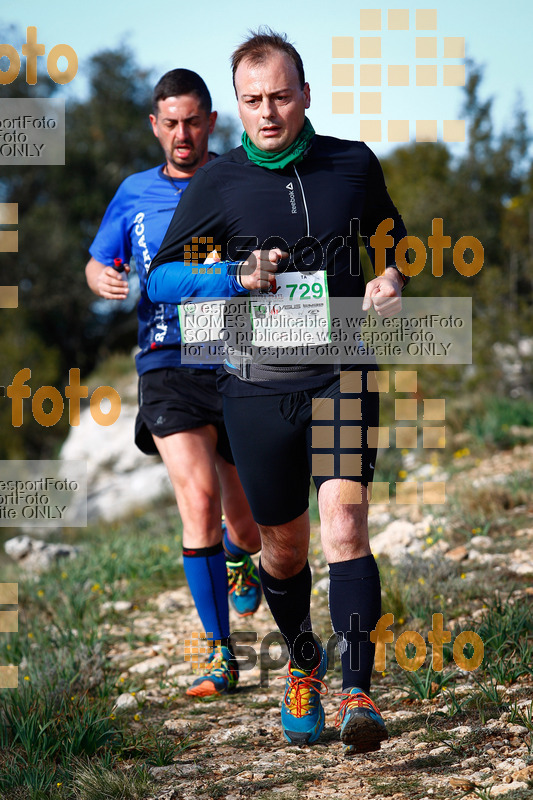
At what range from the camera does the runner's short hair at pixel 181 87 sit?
12.5 ft

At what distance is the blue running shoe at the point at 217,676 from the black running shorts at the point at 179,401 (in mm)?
971

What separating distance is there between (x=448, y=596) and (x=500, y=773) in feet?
5.23

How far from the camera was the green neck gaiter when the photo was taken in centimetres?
275

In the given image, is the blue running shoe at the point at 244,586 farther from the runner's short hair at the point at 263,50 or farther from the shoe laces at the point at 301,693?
the runner's short hair at the point at 263,50

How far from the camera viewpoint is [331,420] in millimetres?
2648

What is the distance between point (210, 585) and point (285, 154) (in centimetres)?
188

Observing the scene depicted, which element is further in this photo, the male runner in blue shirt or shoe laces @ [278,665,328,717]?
the male runner in blue shirt

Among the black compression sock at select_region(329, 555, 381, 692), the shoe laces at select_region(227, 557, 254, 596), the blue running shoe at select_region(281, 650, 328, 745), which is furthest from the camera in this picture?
the shoe laces at select_region(227, 557, 254, 596)

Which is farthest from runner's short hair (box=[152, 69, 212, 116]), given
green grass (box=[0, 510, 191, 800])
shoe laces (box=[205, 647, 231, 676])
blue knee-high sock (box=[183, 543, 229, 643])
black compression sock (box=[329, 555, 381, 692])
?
green grass (box=[0, 510, 191, 800])

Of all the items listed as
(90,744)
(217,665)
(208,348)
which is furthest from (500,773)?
(208,348)

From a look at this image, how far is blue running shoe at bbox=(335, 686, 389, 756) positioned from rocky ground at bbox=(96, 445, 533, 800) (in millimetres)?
123

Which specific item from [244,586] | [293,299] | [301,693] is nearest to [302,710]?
[301,693]

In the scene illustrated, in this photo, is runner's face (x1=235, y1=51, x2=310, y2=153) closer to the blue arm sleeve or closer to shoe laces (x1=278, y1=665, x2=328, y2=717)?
the blue arm sleeve

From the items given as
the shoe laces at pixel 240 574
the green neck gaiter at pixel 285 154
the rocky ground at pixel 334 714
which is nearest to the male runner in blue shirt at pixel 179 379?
the rocky ground at pixel 334 714
